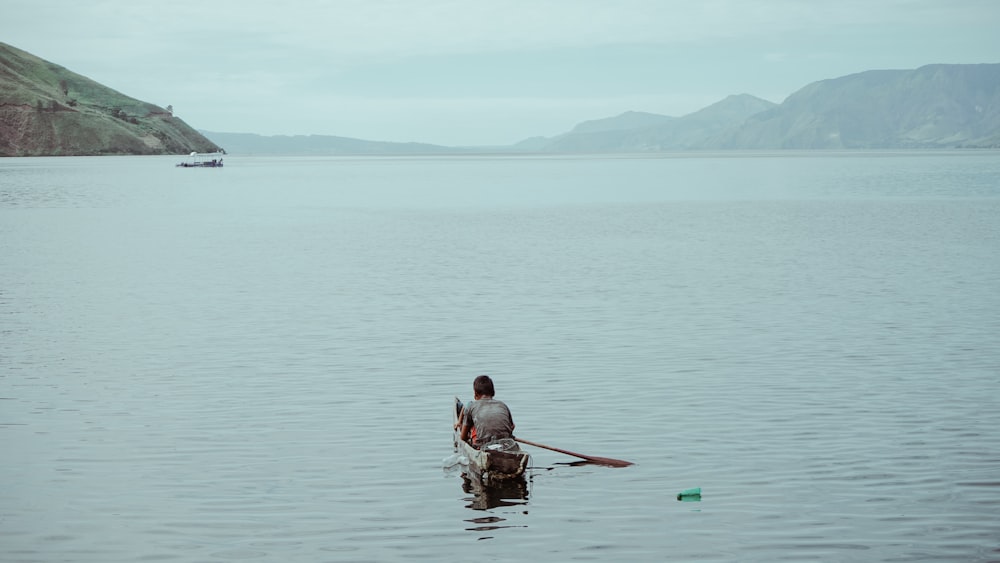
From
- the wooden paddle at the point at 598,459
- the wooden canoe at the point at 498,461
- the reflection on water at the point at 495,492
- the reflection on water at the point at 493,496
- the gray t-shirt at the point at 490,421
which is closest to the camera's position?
the reflection on water at the point at 493,496

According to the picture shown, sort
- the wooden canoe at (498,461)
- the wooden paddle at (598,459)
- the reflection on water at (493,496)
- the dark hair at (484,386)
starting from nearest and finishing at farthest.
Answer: the reflection on water at (493,496)
the wooden canoe at (498,461)
the wooden paddle at (598,459)
the dark hair at (484,386)

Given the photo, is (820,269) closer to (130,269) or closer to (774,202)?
(130,269)

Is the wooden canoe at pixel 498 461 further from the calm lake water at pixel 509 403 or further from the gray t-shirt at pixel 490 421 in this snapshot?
the calm lake water at pixel 509 403

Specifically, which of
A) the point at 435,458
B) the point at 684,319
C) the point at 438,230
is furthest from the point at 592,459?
the point at 438,230

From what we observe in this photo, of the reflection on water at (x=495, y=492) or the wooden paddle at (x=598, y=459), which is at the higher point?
the wooden paddle at (x=598, y=459)

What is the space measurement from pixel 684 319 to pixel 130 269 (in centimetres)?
3339

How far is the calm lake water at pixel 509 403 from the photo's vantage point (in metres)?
19.0

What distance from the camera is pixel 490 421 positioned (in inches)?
886

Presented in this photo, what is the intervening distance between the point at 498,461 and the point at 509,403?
7.18 m

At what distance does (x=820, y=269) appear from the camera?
61.5m

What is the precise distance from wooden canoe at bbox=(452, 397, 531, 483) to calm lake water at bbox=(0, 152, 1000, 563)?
49cm

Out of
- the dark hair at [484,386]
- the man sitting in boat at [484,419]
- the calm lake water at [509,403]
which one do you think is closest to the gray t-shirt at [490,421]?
the man sitting in boat at [484,419]

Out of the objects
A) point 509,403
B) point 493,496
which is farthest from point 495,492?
point 509,403

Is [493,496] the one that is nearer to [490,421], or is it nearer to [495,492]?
[495,492]
